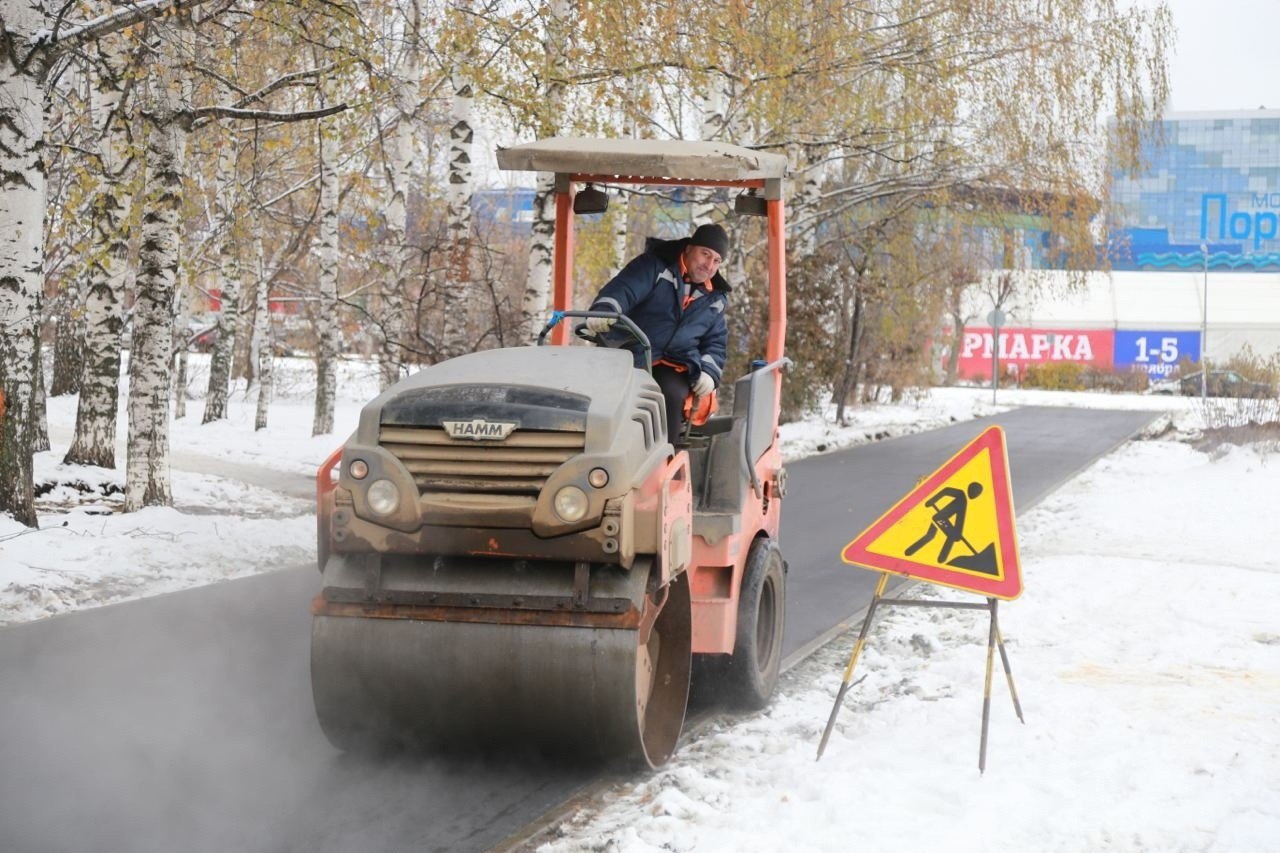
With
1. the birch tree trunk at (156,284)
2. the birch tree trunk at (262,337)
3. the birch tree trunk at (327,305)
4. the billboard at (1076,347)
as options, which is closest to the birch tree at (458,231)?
the birch tree trunk at (327,305)

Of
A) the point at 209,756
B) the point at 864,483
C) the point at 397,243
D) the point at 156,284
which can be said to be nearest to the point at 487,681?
the point at 209,756

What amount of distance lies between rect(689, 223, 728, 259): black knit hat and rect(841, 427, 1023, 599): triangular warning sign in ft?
5.00

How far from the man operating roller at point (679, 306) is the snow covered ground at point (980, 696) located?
164cm

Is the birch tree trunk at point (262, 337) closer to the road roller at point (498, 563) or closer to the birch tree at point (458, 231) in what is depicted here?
the birch tree at point (458, 231)

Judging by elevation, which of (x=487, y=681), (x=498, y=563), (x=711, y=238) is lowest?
(x=487, y=681)

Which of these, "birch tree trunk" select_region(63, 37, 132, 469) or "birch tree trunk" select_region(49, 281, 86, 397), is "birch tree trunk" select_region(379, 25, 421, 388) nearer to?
"birch tree trunk" select_region(63, 37, 132, 469)

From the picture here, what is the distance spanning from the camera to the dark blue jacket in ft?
22.2

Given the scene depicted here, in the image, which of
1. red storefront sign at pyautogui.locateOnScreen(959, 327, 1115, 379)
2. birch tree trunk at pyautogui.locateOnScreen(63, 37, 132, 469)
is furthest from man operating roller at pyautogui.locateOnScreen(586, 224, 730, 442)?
red storefront sign at pyautogui.locateOnScreen(959, 327, 1115, 379)

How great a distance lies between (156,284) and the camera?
38.9ft

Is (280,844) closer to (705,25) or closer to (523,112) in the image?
(523,112)

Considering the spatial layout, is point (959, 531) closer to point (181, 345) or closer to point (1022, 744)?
point (1022, 744)

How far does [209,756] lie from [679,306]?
9.61 ft

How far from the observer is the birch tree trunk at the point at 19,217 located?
9.33 metres

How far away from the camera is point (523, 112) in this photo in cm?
1232
